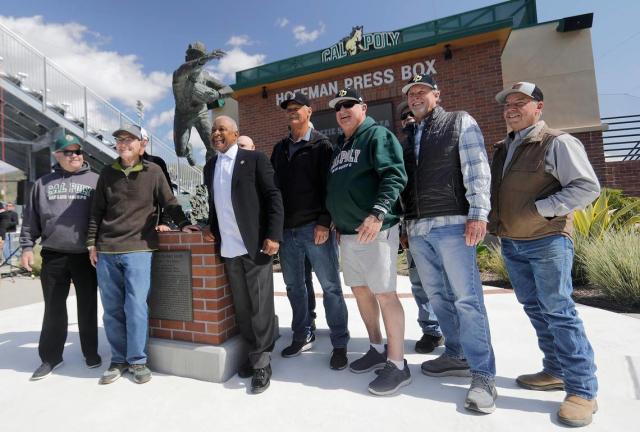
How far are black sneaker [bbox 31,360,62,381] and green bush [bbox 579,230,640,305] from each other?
5.57 m

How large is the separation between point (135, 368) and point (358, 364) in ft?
5.32

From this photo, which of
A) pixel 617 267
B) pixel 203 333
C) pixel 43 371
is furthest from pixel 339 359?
pixel 617 267

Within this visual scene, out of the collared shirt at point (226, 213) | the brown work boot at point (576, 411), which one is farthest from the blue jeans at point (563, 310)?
the collared shirt at point (226, 213)

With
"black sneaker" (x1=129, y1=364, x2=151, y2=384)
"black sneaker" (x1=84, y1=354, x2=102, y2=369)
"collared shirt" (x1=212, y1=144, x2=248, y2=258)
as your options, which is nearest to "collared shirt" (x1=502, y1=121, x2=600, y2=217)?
"collared shirt" (x1=212, y1=144, x2=248, y2=258)

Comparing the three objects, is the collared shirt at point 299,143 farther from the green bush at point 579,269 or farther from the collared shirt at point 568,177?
the green bush at point 579,269

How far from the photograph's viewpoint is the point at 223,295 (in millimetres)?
2592

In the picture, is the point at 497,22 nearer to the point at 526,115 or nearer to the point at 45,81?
the point at 526,115

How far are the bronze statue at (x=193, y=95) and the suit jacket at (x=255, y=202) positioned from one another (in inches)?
73.7

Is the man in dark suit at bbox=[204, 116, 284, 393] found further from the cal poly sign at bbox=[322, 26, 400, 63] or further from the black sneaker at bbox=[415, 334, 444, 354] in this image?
the cal poly sign at bbox=[322, 26, 400, 63]

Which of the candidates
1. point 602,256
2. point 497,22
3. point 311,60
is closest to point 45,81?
point 311,60

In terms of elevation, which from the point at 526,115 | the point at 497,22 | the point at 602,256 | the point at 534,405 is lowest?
the point at 534,405

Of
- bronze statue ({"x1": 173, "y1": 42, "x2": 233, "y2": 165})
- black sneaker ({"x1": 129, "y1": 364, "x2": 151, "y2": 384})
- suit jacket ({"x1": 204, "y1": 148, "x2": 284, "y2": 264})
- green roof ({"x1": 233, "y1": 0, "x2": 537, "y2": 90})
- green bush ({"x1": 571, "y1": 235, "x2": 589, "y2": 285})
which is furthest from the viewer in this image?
green roof ({"x1": 233, "y1": 0, "x2": 537, "y2": 90})

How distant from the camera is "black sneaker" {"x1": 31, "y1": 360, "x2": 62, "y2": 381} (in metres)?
2.59

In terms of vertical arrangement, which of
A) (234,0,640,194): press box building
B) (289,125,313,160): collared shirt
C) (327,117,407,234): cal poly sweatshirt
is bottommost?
(327,117,407,234): cal poly sweatshirt
